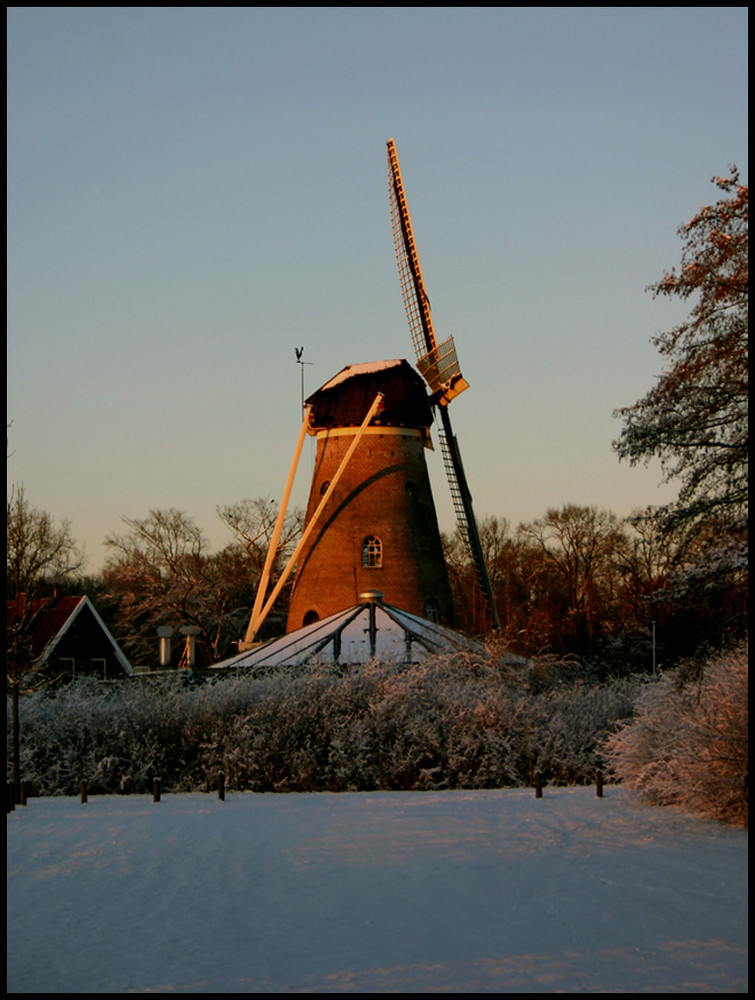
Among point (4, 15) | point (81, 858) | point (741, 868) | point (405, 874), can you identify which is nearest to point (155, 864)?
point (81, 858)

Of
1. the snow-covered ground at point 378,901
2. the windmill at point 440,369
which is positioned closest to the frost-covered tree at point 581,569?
the windmill at point 440,369

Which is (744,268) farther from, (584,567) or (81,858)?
(584,567)

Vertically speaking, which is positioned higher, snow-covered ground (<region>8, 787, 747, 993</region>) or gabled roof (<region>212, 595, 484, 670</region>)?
gabled roof (<region>212, 595, 484, 670</region>)

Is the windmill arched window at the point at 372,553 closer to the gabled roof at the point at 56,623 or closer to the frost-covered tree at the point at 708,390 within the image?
the gabled roof at the point at 56,623

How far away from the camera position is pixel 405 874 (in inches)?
516

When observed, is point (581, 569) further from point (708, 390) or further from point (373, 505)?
point (708, 390)

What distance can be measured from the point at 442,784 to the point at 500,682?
10.5ft

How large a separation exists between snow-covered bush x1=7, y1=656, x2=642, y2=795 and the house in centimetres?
1082

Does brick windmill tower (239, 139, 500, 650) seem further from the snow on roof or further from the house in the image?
the house

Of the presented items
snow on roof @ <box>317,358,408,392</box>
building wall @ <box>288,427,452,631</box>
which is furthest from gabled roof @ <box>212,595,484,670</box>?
snow on roof @ <box>317,358,408,392</box>

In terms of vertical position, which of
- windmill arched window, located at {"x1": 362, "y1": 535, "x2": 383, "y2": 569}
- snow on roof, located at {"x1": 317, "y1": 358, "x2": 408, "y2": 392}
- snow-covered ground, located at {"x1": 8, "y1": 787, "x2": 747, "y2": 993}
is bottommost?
snow-covered ground, located at {"x1": 8, "y1": 787, "x2": 747, "y2": 993}

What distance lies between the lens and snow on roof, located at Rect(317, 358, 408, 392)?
3281 cm

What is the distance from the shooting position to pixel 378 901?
11.7m

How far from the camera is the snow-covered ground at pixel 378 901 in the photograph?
9148 millimetres
